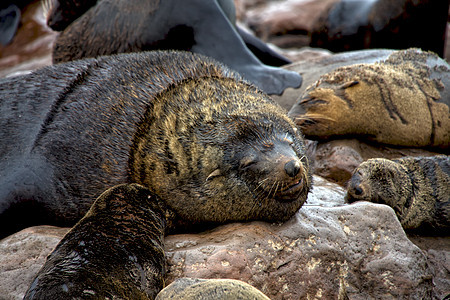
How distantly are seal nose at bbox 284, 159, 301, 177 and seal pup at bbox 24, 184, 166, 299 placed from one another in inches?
35.6

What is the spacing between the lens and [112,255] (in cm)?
309

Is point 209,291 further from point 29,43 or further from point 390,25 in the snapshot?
point 29,43

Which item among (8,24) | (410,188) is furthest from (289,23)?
(410,188)

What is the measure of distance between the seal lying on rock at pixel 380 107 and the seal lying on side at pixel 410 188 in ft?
2.26

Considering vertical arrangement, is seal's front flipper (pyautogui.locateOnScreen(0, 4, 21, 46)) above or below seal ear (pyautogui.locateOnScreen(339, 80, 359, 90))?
below

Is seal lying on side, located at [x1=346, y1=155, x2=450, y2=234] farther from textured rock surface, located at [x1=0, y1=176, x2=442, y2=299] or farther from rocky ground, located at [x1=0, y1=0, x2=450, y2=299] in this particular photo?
textured rock surface, located at [x1=0, y1=176, x2=442, y2=299]

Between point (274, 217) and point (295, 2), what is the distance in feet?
43.3

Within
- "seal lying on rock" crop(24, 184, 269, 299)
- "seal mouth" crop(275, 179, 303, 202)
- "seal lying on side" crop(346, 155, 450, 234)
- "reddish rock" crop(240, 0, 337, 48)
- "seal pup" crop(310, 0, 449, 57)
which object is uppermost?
"seal lying on rock" crop(24, 184, 269, 299)

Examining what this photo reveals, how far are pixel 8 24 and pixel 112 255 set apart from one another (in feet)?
29.8

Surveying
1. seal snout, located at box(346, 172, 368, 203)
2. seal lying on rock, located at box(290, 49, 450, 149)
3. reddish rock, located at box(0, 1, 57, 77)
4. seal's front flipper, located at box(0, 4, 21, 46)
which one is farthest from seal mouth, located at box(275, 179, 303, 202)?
seal's front flipper, located at box(0, 4, 21, 46)

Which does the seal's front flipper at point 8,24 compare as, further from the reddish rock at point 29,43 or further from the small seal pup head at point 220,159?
the small seal pup head at point 220,159

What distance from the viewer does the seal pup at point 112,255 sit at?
2824 mm

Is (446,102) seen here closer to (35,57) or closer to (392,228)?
(392,228)

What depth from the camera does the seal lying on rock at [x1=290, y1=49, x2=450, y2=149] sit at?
5613 mm
